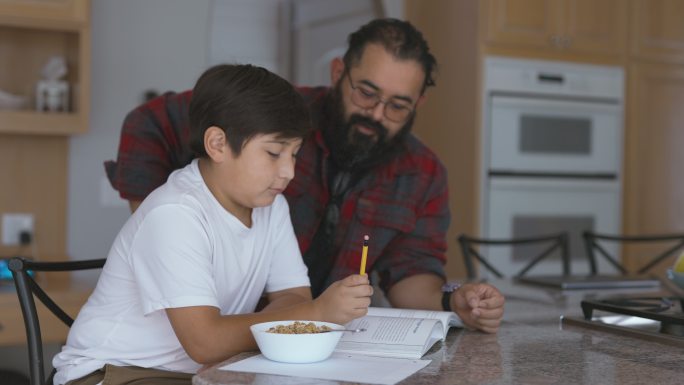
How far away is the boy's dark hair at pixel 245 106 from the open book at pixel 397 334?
0.33 meters

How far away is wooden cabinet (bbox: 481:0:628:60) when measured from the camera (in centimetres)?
353

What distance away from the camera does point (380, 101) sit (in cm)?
179

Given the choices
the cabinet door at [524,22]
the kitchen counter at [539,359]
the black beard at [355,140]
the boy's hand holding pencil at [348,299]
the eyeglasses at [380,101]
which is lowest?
the kitchen counter at [539,359]

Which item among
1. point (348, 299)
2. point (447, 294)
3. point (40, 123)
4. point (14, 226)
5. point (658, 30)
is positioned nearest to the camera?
Result: point (348, 299)

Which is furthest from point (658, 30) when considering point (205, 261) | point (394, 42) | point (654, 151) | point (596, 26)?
point (205, 261)

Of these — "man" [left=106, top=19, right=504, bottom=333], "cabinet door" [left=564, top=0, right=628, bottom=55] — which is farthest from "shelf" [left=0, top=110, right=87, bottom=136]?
"cabinet door" [left=564, top=0, right=628, bottom=55]

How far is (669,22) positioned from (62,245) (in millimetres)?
2837

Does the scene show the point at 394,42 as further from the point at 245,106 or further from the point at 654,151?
the point at 654,151

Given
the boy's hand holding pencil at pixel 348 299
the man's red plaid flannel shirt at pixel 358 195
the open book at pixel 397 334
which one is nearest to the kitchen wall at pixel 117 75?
the man's red plaid flannel shirt at pixel 358 195

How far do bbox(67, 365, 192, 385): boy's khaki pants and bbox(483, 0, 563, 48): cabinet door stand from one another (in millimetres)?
2517

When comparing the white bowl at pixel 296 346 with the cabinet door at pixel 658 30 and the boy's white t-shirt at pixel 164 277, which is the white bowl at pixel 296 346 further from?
the cabinet door at pixel 658 30

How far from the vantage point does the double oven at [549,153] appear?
3533 mm

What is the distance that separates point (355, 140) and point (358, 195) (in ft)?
0.42

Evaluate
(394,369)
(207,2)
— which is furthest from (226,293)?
(207,2)
